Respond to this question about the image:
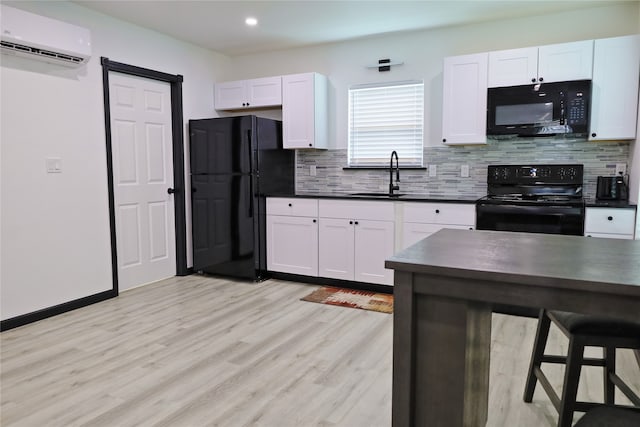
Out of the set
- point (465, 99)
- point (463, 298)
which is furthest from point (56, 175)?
point (465, 99)

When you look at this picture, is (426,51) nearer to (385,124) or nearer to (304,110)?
(385,124)

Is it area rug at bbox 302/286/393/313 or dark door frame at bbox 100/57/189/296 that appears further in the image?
dark door frame at bbox 100/57/189/296

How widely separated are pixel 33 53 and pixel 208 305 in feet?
7.39

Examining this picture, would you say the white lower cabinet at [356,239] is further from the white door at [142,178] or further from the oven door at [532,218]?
the white door at [142,178]

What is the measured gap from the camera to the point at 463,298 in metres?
1.30

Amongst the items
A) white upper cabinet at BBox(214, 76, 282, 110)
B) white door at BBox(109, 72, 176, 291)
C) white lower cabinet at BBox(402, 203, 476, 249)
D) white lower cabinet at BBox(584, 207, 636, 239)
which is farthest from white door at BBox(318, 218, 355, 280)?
white lower cabinet at BBox(584, 207, 636, 239)

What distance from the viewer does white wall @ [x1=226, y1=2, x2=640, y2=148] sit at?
11.6 feet

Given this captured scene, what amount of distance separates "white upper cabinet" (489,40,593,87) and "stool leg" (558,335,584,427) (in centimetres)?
251

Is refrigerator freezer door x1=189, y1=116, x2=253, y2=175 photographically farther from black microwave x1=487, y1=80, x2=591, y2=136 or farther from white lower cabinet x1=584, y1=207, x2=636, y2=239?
white lower cabinet x1=584, y1=207, x2=636, y2=239

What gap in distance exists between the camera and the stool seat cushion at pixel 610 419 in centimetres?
96

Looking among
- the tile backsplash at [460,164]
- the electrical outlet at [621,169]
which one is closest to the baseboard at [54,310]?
the tile backsplash at [460,164]

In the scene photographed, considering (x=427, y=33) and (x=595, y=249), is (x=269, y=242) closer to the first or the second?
(x=427, y=33)

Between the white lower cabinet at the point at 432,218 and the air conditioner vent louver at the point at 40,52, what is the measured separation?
287 centimetres

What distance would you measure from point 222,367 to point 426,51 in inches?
130
